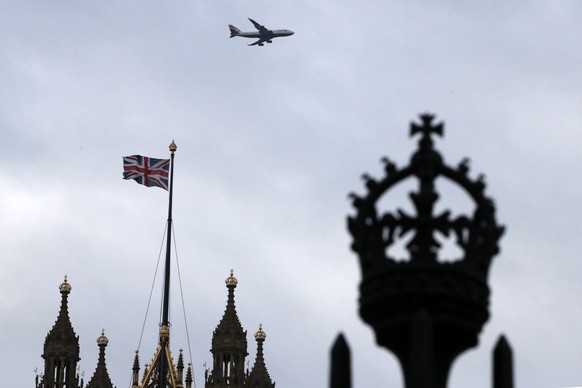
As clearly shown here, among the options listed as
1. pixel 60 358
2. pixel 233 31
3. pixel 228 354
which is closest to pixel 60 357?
pixel 60 358

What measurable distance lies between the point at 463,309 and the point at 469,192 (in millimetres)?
994

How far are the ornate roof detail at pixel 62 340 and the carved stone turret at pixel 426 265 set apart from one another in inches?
2765

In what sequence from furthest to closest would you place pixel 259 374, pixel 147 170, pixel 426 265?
pixel 147 170 < pixel 259 374 < pixel 426 265

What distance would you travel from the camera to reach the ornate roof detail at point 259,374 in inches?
3139

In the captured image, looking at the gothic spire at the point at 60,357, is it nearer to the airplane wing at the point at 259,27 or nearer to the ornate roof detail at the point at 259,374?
the ornate roof detail at the point at 259,374

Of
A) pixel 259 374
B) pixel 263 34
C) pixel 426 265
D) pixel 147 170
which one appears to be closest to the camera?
pixel 426 265

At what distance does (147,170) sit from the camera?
3403 inches

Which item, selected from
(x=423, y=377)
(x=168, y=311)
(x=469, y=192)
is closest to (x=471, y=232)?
(x=469, y=192)

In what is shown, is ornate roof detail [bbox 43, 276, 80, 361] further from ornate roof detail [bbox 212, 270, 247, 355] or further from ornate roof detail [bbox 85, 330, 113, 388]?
ornate roof detail [bbox 212, 270, 247, 355]

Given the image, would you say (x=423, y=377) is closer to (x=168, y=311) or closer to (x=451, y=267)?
(x=451, y=267)

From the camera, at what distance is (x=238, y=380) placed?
8012 centimetres

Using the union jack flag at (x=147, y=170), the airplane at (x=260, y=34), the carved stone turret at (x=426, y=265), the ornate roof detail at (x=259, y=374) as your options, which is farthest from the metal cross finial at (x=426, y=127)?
the airplane at (x=260, y=34)

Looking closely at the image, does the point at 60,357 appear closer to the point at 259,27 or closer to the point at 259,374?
the point at 259,374

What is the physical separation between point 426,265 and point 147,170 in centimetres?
7360
